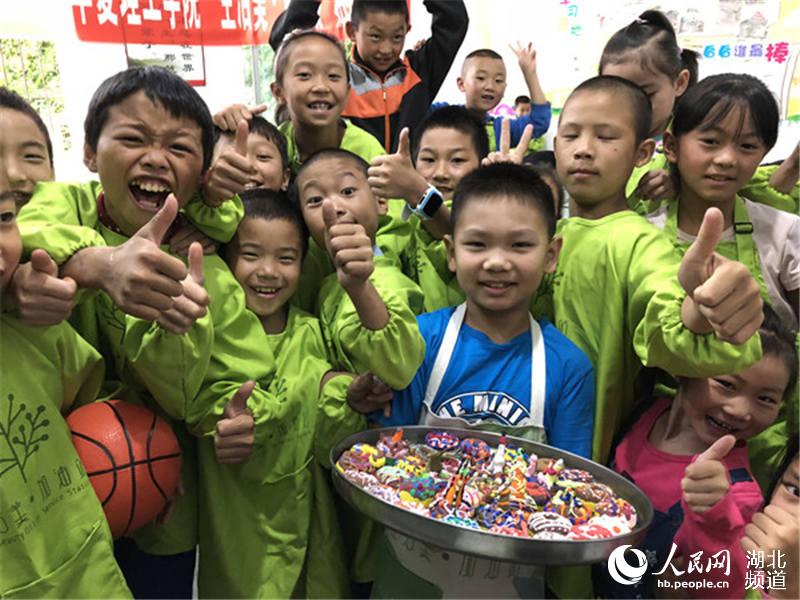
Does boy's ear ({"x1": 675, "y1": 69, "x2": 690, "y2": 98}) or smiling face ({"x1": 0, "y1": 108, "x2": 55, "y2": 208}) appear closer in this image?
smiling face ({"x1": 0, "y1": 108, "x2": 55, "y2": 208})

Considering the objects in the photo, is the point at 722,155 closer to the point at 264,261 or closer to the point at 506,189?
the point at 506,189

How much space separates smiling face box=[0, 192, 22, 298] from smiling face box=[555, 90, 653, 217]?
133 centimetres

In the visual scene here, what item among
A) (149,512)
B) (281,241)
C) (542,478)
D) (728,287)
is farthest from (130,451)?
(728,287)

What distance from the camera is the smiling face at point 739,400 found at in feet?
4.99

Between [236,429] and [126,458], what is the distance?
246 millimetres

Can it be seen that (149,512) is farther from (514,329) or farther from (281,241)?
(514,329)

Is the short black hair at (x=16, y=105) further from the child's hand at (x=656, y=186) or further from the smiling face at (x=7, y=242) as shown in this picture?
the child's hand at (x=656, y=186)

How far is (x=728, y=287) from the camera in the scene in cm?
121

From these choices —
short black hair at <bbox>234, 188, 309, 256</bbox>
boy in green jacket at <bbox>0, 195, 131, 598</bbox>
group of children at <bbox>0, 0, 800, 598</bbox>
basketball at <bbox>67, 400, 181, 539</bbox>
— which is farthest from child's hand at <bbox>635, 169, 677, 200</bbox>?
boy in green jacket at <bbox>0, 195, 131, 598</bbox>

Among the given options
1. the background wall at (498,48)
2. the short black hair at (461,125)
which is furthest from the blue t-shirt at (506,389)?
the background wall at (498,48)

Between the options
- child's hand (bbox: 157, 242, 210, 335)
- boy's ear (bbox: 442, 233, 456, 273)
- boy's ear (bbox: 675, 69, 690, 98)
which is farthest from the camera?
boy's ear (bbox: 675, 69, 690, 98)

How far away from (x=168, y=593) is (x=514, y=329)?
1.20 metres
